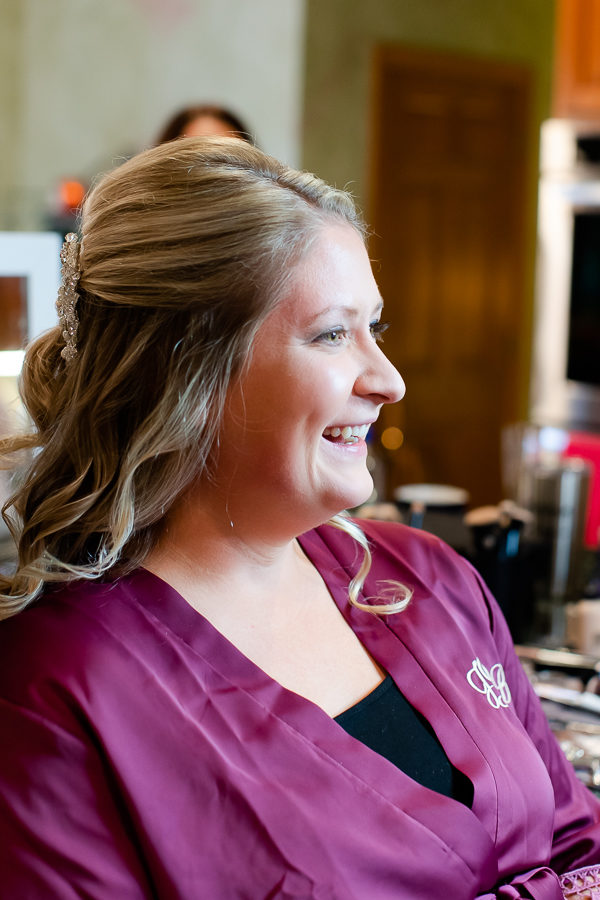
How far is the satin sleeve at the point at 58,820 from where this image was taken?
869mm

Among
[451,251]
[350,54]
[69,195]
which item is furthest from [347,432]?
[451,251]

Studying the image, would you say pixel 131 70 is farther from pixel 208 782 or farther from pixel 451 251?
pixel 208 782

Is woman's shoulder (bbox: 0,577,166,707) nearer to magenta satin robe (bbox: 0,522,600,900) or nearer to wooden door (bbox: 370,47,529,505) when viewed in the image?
magenta satin robe (bbox: 0,522,600,900)

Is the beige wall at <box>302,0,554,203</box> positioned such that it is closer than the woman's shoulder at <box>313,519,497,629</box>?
No

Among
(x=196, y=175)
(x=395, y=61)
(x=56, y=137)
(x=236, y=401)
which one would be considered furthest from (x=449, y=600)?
(x=395, y=61)

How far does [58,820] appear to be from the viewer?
0.89 m

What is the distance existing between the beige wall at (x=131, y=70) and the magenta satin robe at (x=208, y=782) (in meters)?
2.79

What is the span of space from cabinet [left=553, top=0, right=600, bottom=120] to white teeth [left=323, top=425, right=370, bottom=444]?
8.42 feet

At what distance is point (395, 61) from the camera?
4977 millimetres

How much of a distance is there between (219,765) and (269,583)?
0.77ft

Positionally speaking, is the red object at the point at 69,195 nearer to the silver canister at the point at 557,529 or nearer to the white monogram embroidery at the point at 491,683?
the silver canister at the point at 557,529

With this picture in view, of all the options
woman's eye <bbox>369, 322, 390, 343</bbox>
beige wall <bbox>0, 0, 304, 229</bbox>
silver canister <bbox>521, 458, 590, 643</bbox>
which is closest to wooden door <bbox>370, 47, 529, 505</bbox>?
beige wall <bbox>0, 0, 304, 229</bbox>

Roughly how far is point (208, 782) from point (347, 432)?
345mm

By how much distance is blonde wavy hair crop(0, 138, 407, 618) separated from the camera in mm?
1010
